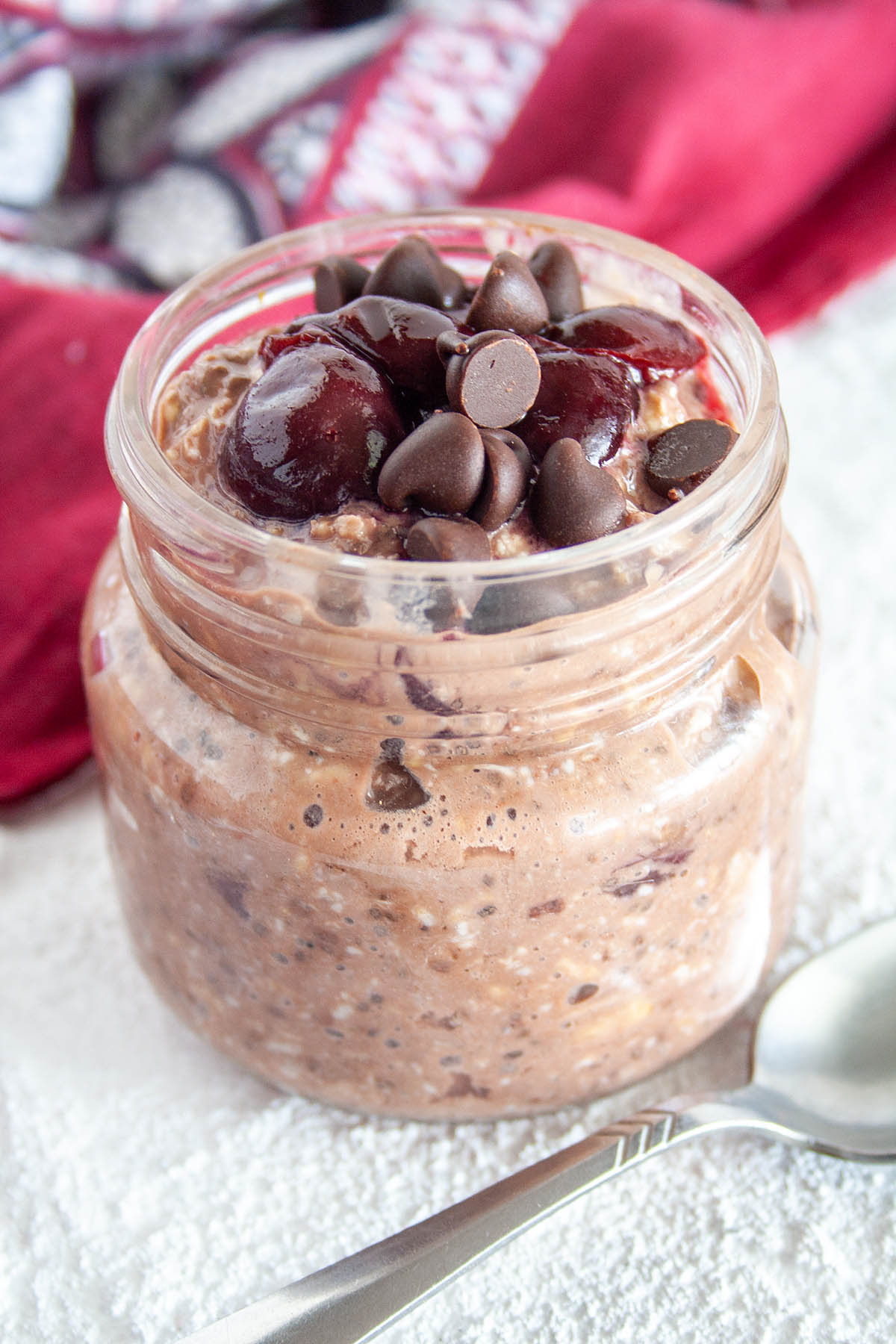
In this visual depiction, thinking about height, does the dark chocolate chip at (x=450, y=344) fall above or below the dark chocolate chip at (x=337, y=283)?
above

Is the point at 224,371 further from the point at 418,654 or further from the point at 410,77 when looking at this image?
the point at 410,77

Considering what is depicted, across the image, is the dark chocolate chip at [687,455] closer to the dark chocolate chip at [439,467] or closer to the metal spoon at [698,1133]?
the dark chocolate chip at [439,467]

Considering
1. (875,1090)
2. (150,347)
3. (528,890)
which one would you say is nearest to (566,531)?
(528,890)

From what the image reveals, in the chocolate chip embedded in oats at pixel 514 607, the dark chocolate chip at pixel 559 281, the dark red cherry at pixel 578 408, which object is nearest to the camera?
the chocolate chip embedded in oats at pixel 514 607

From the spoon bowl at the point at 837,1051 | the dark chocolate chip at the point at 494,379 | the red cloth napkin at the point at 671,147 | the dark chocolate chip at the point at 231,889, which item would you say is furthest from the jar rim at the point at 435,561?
the red cloth napkin at the point at 671,147

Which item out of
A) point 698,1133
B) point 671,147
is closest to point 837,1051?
point 698,1133
